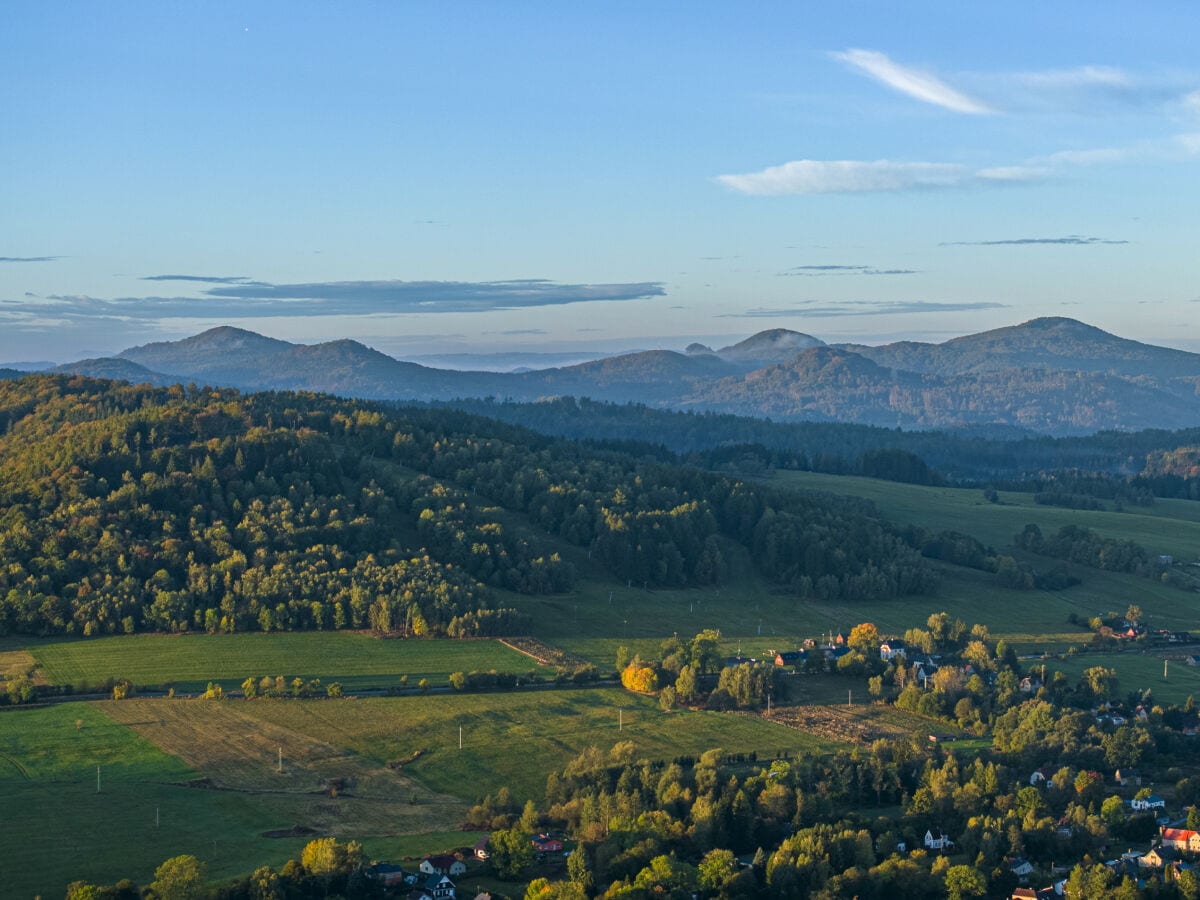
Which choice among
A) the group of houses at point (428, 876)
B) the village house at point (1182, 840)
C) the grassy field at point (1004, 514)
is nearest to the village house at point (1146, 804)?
the village house at point (1182, 840)

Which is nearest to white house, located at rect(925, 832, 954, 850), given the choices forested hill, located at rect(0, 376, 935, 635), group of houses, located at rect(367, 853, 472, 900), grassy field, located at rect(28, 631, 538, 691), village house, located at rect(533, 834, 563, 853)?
village house, located at rect(533, 834, 563, 853)

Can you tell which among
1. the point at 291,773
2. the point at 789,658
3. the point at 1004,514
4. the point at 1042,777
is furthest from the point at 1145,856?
the point at 1004,514

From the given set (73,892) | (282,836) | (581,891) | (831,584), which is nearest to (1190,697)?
(831,584)

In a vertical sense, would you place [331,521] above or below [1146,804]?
above

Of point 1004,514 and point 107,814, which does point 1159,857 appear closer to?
point 107,814

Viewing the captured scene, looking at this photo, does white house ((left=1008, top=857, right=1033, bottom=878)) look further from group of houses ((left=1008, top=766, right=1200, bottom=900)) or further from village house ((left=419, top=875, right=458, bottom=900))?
village house ((left=419, top=875, right=458, bottom=900))

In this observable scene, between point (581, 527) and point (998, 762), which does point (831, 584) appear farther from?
point (998, 762)
